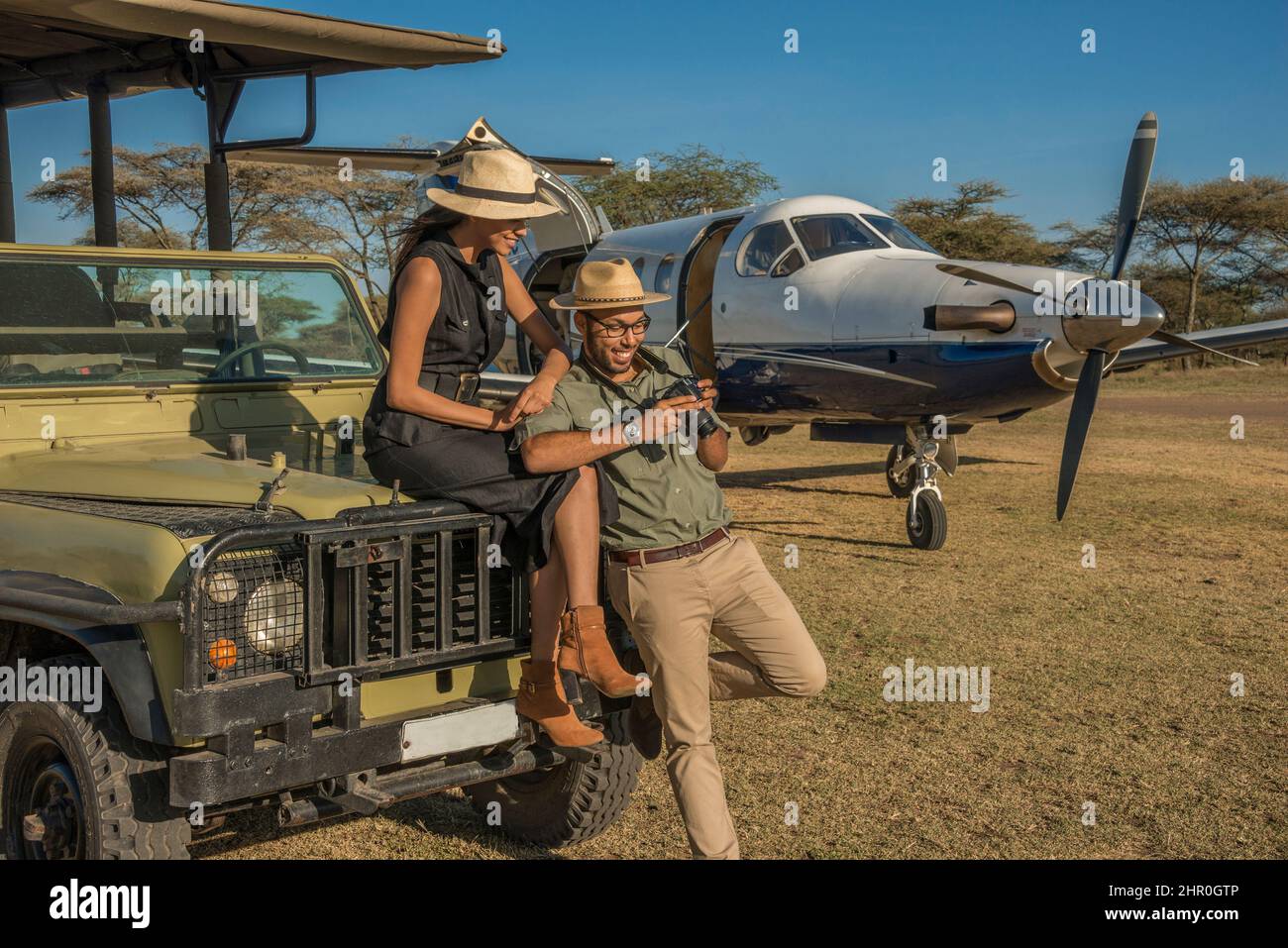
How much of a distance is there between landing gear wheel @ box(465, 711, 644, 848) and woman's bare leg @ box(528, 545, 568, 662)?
605mm

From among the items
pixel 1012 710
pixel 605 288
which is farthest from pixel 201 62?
pixel 1012 710

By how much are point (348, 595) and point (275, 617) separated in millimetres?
189

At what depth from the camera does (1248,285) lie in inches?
1779

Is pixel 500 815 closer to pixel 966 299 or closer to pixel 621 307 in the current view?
pixel 621 307

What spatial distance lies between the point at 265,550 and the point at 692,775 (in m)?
1.41

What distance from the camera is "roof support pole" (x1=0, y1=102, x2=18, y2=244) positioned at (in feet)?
19.8

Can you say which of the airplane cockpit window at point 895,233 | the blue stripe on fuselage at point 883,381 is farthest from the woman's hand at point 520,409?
the airplane cockpit window at point 895,233

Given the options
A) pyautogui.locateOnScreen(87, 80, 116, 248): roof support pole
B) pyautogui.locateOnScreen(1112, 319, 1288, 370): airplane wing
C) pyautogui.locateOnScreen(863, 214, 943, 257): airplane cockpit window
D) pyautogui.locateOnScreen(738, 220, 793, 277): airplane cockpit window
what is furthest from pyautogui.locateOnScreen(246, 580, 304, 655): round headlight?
pyautogui.locateOnScreen(1112, 319, 1288, 370): airplane wing

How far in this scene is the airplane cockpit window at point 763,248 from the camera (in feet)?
40.6

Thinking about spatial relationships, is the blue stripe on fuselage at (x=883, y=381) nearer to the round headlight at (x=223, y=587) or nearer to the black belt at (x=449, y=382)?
the black belt at (x=449, y=382)

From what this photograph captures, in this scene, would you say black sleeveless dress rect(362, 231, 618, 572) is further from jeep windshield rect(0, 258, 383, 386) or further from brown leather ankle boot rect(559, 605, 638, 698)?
jeep windshield rect(0, 258, 383, 386)

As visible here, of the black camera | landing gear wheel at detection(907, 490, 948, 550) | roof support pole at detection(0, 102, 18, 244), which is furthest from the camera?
landing gear wheel at detection(907, 490, 948, 550)

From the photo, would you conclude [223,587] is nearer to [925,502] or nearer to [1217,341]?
[925,502]

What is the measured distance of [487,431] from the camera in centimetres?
391
